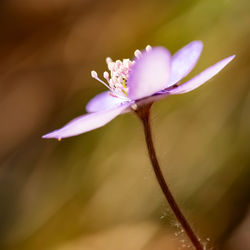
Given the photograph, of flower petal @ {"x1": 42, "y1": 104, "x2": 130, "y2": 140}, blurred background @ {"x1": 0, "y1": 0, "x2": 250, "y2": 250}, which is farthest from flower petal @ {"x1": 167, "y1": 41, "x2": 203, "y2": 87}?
blurred background @ {"x1": 0, "y1": 0, "x2": 250, "y2": 250}

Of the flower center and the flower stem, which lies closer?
the flower stem

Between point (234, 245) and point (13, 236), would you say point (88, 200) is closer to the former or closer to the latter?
point (13, 236)

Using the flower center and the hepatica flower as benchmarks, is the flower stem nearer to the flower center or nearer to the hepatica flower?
the hepatica flower

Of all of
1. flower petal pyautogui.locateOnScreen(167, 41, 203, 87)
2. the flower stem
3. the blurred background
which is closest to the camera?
the flower stem

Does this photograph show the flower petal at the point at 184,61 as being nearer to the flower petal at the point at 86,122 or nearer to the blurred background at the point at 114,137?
the flower petal at the point at 86,122

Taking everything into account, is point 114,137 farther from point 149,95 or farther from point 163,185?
point 163,185

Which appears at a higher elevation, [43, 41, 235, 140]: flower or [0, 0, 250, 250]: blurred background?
[0, 0, 250, 250]: blurred background

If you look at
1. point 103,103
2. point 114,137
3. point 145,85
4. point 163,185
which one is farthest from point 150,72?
point 114,137
